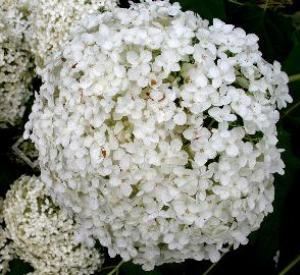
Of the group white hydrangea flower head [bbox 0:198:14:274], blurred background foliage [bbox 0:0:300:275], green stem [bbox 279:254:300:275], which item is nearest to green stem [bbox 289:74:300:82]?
blurred background foliage [bbox 0:0:300:275]

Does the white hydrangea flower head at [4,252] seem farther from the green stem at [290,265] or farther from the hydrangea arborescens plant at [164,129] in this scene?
the green stem at [290,265]

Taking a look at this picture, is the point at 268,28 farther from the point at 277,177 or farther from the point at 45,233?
the point at 45,233

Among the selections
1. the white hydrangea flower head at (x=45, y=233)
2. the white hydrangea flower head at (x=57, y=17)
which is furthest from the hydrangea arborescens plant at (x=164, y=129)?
the white hydrangea flower head at (x=45, y=233)

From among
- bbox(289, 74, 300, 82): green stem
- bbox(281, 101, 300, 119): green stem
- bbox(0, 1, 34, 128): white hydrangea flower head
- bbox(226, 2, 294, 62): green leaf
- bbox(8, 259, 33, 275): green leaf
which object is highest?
bbox(289, 74, 300, 82): green stem

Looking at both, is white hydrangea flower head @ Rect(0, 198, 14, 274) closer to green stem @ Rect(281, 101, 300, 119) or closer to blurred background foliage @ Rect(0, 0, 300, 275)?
blurred background foliage @ Rect(0, 0, 300, 275)

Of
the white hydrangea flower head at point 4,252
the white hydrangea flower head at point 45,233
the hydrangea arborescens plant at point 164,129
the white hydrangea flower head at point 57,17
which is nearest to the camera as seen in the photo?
the hydrangea arborescens plant at point 164,129

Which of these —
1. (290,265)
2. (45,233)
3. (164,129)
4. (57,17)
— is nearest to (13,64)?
(57,17)

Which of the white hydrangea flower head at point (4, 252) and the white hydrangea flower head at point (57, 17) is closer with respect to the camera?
the white hydrangea flower head at point (57, 17)
